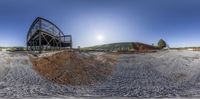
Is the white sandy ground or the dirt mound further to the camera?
the dirt mound

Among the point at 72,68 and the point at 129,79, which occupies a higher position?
the point at 72,68

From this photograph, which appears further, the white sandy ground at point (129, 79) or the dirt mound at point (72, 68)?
the dirt mound at point (72, 68)

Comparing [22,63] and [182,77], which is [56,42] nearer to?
[22,63]

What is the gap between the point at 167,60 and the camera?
26.2 meters

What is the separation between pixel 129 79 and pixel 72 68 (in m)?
4.59

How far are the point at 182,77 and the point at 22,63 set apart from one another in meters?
12.7

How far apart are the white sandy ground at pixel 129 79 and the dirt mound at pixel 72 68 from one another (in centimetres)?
75

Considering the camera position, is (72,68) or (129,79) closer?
(129,79)

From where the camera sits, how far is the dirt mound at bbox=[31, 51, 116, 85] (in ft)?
64.9

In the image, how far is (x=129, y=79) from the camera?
67.6 ft

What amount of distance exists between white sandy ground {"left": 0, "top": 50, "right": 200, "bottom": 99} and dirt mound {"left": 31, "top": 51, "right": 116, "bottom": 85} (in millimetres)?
749

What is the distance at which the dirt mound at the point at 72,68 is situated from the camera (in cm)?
1978

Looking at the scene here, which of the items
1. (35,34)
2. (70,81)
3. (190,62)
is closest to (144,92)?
(70,81)

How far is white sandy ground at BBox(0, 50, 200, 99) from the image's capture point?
14977 millimetres
